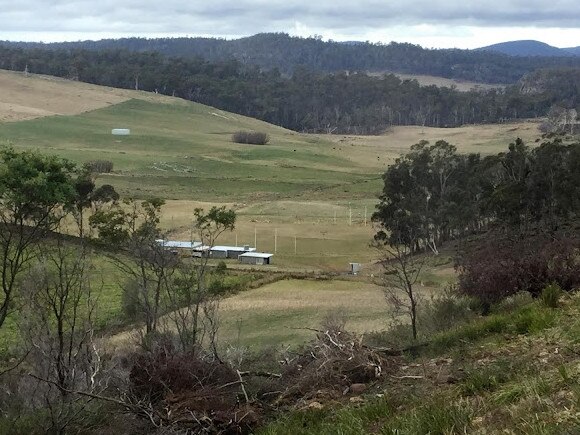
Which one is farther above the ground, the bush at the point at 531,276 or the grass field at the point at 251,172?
the bush at the point at 531,276

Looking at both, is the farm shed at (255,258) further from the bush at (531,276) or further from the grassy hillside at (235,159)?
the bush at (531,276)

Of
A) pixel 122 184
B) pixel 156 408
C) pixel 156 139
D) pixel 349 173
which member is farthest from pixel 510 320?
pixel 156 139

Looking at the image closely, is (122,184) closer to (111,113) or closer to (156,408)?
(111,113)

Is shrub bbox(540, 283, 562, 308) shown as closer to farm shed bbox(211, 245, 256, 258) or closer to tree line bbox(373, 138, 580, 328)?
tree line bbox(373, 138, 580, 328)

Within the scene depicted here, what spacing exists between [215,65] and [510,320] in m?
180

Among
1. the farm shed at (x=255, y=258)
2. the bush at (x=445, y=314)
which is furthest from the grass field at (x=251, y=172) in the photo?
the bush at (x=445, y=314)

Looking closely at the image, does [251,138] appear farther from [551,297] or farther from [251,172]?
[551,297]

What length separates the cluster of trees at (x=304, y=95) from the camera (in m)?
169

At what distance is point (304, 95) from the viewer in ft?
570

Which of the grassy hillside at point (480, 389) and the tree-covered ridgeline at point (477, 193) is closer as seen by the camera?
the grassy hillside at point (480, 389)

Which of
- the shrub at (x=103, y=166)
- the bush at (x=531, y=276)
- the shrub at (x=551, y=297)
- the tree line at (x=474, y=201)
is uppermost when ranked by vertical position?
the shrub at (x=551, y=297)

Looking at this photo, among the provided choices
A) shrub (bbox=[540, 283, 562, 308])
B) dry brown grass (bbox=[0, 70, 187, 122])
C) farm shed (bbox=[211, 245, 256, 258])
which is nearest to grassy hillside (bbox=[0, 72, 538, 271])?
dry brown grass (bbox=[0, 70, 187, 122])

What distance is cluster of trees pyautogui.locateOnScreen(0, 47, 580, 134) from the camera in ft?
555

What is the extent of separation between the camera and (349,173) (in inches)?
3866
